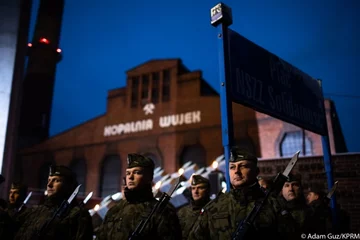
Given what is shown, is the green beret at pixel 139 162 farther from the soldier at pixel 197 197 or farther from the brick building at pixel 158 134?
the brick building at pixel 158 134

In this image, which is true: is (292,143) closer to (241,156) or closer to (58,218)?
(241,156)

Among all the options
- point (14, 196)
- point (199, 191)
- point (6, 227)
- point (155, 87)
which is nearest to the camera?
point (6, 227)

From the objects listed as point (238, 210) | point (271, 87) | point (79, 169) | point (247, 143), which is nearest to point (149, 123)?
point (79, 169)

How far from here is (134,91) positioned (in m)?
22.3

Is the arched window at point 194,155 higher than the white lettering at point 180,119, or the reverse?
the white lettering at point 180,119

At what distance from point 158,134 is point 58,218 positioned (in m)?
17.1

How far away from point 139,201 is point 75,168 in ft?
69.0

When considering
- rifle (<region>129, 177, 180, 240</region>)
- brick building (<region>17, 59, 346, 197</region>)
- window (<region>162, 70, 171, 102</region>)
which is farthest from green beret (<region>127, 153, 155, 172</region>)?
window (<region>162, 70, 171, 102</region>)

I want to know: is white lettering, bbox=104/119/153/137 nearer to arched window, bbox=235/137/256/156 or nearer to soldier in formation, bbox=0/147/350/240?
arched window, bbox=235/137/256/156

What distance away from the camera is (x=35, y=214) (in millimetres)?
3582

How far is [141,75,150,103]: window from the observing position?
21745 millimetres

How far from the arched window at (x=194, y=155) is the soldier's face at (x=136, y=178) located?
15942 mm

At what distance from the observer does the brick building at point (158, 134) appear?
17641 millimetres

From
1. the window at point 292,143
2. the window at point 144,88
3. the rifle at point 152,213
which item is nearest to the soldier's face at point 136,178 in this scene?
the rifle at point 152,213
